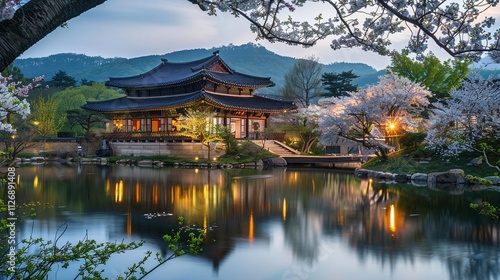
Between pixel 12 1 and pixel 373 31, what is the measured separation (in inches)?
128

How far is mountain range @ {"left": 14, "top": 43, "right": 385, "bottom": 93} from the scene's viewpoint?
135 meters

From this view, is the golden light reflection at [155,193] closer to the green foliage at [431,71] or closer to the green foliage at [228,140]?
the green foliage at [228,140]

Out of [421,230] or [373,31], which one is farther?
[421,230]

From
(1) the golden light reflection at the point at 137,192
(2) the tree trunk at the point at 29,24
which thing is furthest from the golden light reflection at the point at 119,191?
(2) the tree trunk at the point at 29,24

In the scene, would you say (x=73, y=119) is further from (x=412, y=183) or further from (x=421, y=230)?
(x=421, y=230)

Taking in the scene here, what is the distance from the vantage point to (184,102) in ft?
108

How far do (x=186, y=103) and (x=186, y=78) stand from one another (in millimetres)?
3347

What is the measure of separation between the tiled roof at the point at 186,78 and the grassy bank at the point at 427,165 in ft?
54.8

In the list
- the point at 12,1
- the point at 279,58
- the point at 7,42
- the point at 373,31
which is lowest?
the point at 7,42

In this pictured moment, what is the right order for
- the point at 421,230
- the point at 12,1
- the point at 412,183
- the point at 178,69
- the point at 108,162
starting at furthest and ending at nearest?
1. the point at 178,69
2. the point at 108,162
3. the point at 412,183
4. the point at 421,230
5. the point at 12,1

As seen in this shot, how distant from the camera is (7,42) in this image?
2574 millimetres

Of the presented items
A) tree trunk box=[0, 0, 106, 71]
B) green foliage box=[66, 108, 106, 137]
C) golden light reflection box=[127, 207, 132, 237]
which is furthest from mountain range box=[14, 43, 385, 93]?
tree trunk box=[0, 0, 106, 71]

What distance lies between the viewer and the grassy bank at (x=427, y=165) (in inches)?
755

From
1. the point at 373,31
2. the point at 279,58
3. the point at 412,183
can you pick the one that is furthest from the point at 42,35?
the point at 279,58
